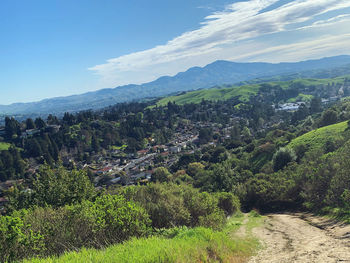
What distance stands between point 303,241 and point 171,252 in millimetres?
8118

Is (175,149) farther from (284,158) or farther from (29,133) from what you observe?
(29,133)

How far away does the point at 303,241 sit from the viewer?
11219 mm

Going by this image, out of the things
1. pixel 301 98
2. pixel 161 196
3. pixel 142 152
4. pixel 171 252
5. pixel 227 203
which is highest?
pixel 171 252

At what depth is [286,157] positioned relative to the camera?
35.3 metres

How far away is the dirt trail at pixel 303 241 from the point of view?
8328 mm

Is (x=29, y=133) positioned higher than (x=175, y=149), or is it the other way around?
Answer: (x=29, y=133)

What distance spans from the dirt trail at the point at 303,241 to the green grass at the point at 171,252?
1541 mm

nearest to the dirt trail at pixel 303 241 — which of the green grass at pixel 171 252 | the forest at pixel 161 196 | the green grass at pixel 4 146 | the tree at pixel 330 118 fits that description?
the green grass at pixel 171 252

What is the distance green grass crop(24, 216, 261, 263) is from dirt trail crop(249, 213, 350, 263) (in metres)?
1.54

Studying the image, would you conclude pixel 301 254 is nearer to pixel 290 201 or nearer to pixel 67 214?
pixel 67 214

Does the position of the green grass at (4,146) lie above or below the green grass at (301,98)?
above

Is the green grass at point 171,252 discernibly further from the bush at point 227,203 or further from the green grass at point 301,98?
the green grass at point 301,98

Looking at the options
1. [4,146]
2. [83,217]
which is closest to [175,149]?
[4,146]

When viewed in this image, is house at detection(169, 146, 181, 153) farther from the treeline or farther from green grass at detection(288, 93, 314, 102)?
green grass at detection(288, 93, 314, 102)
